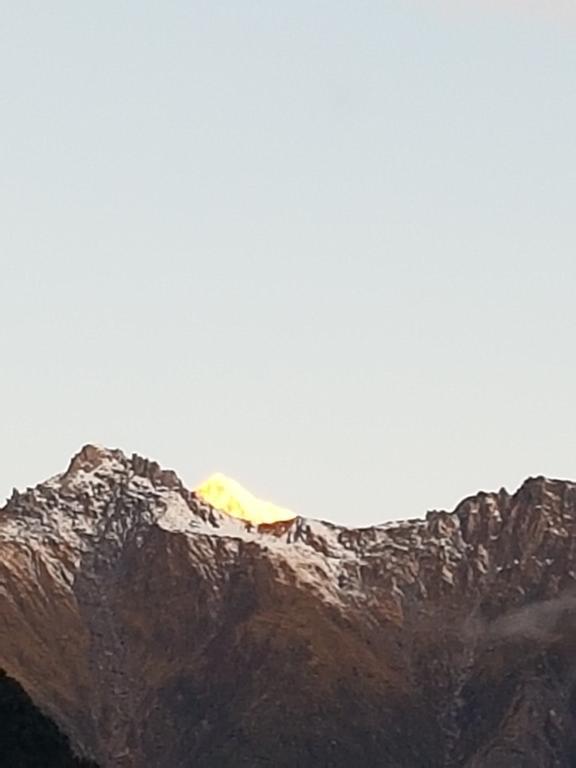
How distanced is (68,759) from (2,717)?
487cm

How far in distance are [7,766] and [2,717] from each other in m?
7.78

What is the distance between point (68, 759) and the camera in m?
171

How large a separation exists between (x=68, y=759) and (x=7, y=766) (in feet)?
20.4

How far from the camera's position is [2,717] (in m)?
173

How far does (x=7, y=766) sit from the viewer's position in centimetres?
16525
